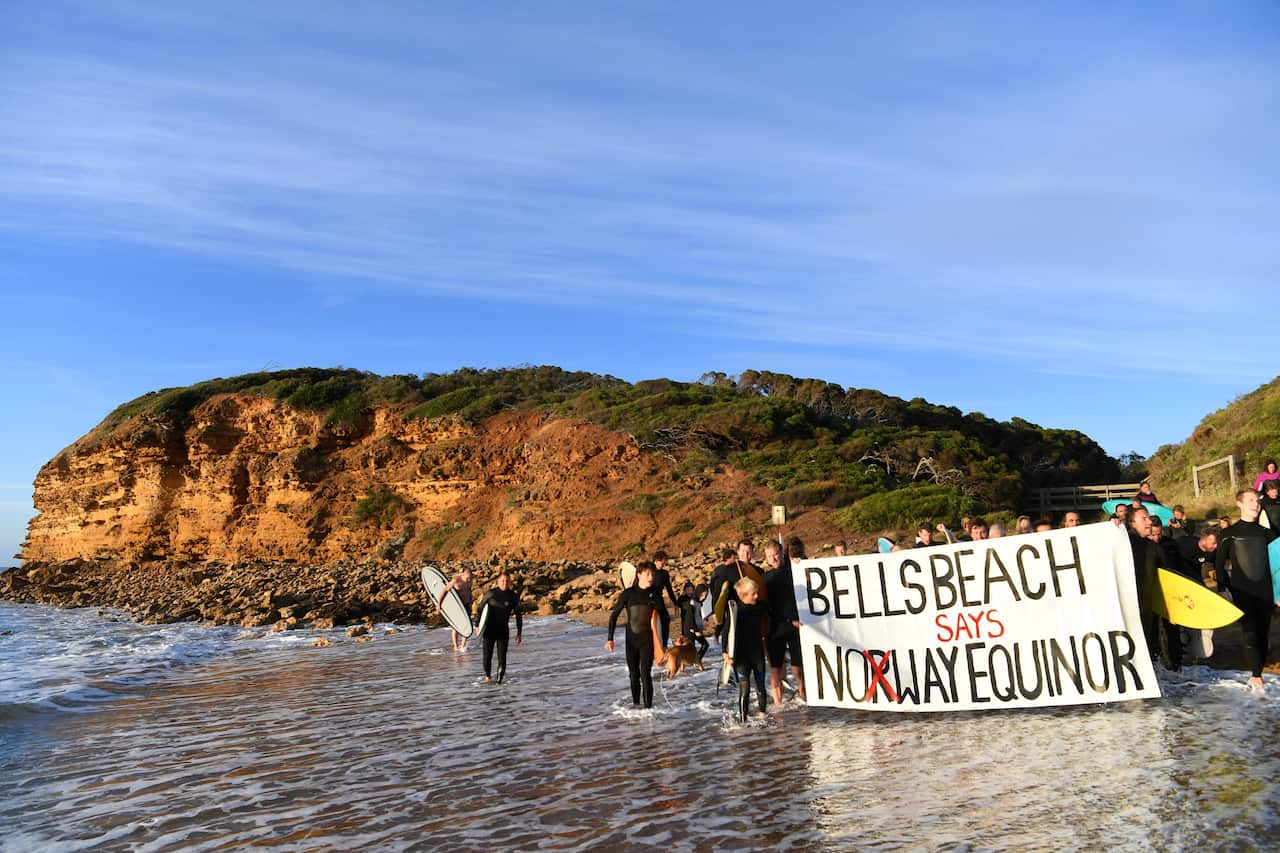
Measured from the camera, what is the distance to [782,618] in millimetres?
10523

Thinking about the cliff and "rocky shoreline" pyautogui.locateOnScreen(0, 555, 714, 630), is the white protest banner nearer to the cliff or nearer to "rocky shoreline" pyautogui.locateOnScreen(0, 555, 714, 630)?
"rocky shoreline" pyautogui.locateOnScreen(0, 555, 714, 630)

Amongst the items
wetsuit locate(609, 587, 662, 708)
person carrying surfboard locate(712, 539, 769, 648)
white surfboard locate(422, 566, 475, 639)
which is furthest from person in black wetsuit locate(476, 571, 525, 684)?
person carrying surfboard locate(712, 539, 769, 648)

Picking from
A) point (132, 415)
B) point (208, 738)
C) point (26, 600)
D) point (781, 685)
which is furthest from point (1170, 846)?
point (132, 415)

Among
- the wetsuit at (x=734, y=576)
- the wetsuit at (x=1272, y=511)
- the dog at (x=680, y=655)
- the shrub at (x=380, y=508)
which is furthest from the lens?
the shrub at (x=380, y=508)

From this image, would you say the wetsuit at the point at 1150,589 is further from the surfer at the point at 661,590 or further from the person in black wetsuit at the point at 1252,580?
the surfer at the point at 661,590

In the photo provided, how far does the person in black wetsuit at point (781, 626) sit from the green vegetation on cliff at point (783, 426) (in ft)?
79.3

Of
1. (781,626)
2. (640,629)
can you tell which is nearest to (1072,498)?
(781,626)

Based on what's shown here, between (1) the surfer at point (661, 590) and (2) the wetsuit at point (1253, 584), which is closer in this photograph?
(2) the wetsuit at point (1253, 584)

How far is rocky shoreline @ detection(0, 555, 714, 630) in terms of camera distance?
1080 inches

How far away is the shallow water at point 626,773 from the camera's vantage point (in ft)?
20.3

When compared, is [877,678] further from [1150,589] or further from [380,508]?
[380,508]

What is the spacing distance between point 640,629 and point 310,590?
967 inches

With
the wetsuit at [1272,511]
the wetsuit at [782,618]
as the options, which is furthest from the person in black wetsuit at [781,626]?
the wetsuit at [1272,511]

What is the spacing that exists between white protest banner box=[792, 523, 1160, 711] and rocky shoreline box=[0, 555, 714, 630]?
14.6 m
